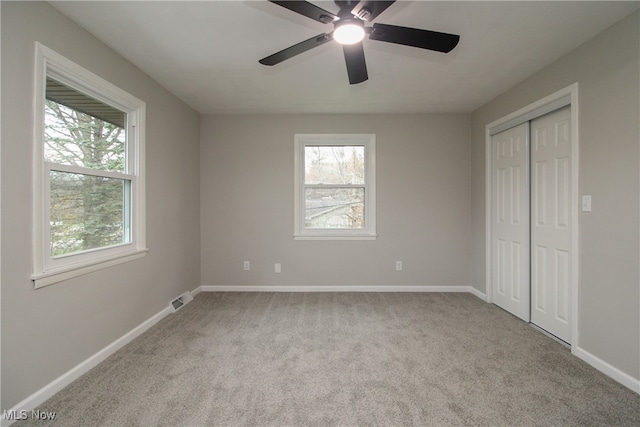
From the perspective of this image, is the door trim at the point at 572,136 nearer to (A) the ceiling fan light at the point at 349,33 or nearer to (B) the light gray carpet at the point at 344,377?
(B) the light gray carpet at the point at 344,377

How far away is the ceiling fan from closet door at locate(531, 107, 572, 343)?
5.25ft

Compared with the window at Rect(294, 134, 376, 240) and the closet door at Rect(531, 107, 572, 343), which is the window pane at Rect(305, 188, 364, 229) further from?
the closet door at Rect(531, 107, 572, 343)

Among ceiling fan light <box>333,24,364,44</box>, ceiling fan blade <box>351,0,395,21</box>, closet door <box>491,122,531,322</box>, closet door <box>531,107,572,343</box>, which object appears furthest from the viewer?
closet door <box>491,122,531,322</box>

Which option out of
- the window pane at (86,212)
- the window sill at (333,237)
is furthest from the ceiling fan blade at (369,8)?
the window sill at (333,237)

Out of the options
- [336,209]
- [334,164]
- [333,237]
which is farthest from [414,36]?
[333,237]

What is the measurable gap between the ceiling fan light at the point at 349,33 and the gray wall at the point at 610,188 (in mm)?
1801

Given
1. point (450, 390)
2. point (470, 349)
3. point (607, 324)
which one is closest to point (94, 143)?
point (450, 390)

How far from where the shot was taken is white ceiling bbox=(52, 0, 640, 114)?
177 centimetres

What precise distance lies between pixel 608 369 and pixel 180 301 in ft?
12.5

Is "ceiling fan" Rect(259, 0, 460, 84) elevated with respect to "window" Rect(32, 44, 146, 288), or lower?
elevated

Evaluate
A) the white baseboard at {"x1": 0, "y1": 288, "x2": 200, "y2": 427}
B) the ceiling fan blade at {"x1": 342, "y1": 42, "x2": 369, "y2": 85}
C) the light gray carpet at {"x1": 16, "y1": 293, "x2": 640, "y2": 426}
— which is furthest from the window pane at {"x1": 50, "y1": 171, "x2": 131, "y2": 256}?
the ceiling fan blade at {"x1": 342, "y1": 42, "x2": 369, "y2": 85}

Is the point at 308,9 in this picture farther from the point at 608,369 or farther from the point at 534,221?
the point at 608,369

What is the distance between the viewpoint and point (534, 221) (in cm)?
272

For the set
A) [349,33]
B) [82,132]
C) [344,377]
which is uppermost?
[349,33]
